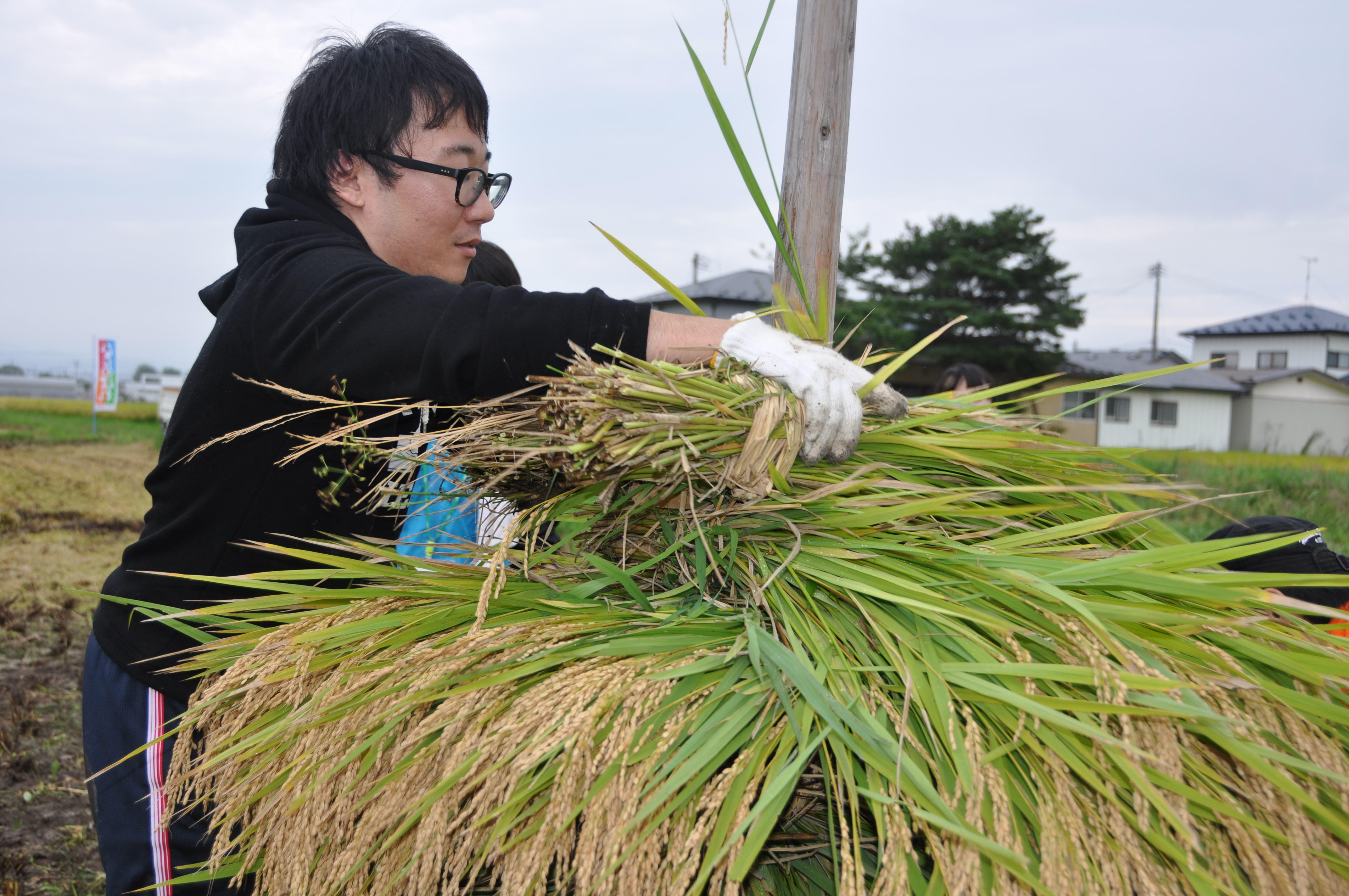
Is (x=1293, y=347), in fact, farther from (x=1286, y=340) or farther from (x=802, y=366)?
(x=802, y=366)

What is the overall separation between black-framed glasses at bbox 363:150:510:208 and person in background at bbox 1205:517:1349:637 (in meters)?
1.80

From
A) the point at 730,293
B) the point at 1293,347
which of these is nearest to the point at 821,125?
the point at 730,293

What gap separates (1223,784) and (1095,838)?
0.17 metres

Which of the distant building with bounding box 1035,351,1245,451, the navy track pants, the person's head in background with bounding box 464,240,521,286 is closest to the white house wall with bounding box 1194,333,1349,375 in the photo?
the distant building with bounding box 1035,351,1245,451

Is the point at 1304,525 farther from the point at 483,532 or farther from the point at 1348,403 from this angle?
the point at 1348,403

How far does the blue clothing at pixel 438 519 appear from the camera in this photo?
135 cm

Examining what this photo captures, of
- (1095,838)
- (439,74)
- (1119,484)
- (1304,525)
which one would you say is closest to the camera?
(1095,838)

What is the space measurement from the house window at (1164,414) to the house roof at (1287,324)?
63.7ft

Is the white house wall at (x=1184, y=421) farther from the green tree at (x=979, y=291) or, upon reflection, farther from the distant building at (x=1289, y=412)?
the green tree at (x=979, y=291)

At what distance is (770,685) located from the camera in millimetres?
1040

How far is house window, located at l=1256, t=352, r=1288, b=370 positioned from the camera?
157 feet

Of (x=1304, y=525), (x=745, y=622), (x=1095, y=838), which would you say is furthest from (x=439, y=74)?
(x=1304, y=525)

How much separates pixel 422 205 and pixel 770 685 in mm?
1277

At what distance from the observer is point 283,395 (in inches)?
60.8
